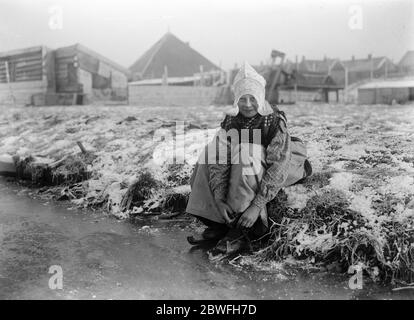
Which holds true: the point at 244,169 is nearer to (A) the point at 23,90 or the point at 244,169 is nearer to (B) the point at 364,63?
(A) the point at 23,90

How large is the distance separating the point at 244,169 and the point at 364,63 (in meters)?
50.4

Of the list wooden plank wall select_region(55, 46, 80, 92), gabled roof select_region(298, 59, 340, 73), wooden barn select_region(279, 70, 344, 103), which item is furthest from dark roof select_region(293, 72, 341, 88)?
gabled roof select_region(298, 59, 340, 73)

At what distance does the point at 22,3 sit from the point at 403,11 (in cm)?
372

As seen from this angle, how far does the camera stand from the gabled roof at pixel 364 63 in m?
45.8

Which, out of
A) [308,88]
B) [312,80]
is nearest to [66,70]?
[308,88]

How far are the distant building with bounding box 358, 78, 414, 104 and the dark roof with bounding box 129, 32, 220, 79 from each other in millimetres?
15308

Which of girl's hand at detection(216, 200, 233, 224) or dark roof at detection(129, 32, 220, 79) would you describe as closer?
girl's hand at detection(216, 200, 233, 224)

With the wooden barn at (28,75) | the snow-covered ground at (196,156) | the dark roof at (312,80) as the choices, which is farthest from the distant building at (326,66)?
the snow-covered ground at (196,156)

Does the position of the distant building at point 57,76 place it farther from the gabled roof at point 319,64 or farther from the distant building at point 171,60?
the gabled roof at point 319,64

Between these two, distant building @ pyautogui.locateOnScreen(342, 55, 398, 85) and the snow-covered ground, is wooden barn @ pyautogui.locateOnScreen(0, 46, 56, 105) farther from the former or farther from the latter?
distant building @ pyautogui.locateOnScreen(342, 55, 398, 85)

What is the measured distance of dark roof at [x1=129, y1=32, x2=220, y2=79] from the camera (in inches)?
1163

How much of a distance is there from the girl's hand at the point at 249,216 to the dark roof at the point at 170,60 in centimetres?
2707

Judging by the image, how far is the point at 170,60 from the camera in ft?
98.9

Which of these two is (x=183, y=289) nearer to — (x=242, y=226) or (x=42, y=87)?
(x=242, y=226)
